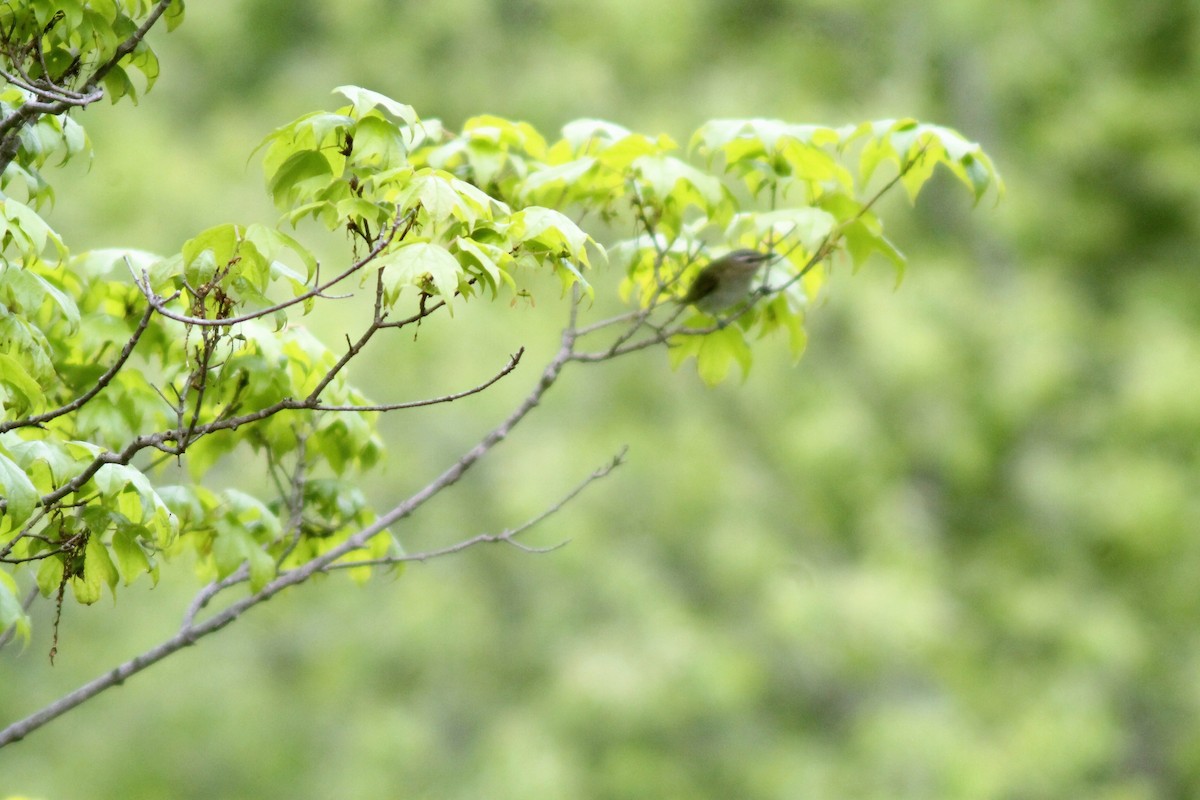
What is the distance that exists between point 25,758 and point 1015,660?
5111mm

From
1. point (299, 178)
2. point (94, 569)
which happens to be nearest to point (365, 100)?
point (299, 178)

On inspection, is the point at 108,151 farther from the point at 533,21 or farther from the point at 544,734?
the point at 544,734

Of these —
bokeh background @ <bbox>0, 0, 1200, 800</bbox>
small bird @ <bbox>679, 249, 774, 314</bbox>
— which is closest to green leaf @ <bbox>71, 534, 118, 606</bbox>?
small bird @ <bbox>679, 249, 774, 314</bbox>

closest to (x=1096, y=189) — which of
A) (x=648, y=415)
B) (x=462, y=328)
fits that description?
(x=648, y=415)

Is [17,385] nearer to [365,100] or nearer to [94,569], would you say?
[94,569]

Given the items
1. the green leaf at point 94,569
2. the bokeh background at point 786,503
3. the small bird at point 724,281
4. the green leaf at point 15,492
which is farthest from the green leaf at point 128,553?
the bokeh background at point 786,503

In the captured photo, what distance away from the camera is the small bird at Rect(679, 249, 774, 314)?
7.32 ft

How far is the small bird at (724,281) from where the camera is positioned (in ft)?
7.32

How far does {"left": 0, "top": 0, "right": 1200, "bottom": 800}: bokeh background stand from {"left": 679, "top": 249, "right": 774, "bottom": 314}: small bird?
3465mm

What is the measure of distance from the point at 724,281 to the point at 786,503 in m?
4.54

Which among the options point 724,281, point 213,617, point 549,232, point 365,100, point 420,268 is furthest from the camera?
point 724,281

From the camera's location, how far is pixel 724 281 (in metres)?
2.27

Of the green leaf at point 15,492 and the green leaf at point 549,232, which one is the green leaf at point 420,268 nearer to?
the green leaf at point 549,232

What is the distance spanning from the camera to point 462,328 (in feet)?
21.0
